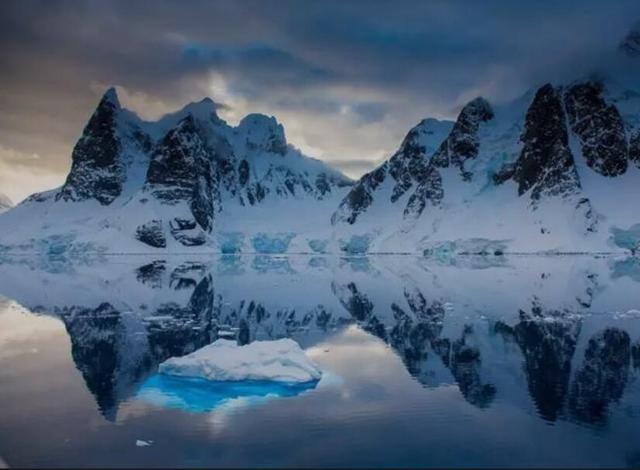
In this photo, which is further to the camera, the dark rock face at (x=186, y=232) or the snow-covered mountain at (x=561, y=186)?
the dark rock face at (x=186, y=232)

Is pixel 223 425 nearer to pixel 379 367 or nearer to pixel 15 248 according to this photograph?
pixel 379 367

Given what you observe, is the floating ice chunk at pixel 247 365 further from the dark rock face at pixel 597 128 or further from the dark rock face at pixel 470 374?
the dark rock face at pixel 597 128

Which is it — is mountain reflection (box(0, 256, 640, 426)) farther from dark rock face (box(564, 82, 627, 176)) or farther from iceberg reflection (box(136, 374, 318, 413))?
dark rock face (box(564, 82, 627, 176))

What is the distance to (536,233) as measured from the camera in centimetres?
15400

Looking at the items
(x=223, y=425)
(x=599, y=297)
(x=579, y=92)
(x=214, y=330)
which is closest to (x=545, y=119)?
(x=579, y=92)

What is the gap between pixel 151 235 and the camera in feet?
598

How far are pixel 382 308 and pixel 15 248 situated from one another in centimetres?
17313

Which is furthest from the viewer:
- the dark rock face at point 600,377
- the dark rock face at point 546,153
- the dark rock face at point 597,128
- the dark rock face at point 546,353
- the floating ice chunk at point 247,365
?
the dark rock face at point 597,128

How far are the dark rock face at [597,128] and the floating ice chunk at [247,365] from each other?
170523 millimetres

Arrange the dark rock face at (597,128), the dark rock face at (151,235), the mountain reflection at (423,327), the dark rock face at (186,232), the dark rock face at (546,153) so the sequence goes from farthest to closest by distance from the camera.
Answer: the dark rock face at (186,232), the dark rock face at (151,235), the dark rock face at (597,128), the dark rock face at (546,153), the mountain reflection at (423,327)

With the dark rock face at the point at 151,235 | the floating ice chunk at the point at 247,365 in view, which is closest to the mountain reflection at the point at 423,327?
the floating ice chunk at the point at 247,365

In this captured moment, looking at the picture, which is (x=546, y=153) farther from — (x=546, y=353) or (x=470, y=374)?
(x=470, y=374)

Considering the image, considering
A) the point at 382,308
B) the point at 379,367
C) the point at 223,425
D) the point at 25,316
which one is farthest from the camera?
the point at 382,308

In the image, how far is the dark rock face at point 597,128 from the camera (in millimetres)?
171250
